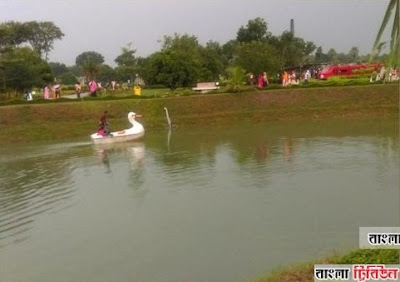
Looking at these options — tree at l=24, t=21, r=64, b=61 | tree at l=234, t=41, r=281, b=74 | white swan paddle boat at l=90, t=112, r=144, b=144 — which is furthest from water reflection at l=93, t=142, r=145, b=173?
tree at l=24, t=21, r=64, b=61

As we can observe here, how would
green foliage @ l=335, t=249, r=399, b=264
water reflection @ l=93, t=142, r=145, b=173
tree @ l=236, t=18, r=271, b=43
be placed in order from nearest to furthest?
green foliage @ l=335, t=249, r=399, b=264 → water reflection @ l=93, t=142, r=145, b=173 → tree @ l=236, t=18, r=271, b=43

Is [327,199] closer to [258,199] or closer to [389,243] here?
[258,199]

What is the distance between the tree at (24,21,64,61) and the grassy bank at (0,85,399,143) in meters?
48.3

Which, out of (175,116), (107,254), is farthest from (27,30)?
(107,254)

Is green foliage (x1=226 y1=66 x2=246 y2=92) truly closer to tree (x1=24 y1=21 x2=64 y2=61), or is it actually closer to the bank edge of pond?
the bank edge of pond

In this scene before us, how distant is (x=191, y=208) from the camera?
33.6 feet

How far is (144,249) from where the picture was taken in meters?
8.07

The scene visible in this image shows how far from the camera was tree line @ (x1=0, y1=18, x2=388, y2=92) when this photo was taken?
36.0 meters

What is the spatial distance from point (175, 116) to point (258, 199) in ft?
57.8

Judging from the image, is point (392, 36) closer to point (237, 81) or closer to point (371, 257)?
point (371, 257)

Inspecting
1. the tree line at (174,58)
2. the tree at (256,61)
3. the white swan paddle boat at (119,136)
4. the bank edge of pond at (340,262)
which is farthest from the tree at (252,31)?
the bank edge of pond at (340,262)

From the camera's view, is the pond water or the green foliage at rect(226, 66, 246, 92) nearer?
the pond water

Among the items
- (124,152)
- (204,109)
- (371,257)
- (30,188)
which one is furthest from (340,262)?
(204,109)

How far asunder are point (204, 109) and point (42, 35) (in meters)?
53.8
